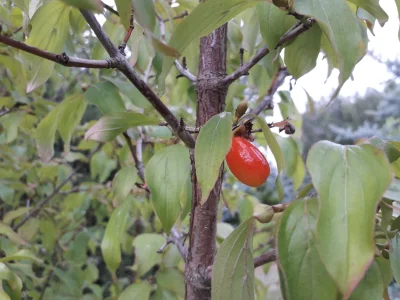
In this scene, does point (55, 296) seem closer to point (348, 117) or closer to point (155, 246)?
point (155, 246)

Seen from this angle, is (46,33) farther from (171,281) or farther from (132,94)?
(171,281)

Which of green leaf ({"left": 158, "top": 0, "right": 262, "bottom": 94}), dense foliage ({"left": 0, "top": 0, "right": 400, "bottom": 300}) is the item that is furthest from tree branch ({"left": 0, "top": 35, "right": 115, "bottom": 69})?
green leaf ({"left": 158, "top": 0, "right": 262, "bottom": 94})

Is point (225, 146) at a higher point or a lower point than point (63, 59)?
lower

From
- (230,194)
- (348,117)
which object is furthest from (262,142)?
(348,117)

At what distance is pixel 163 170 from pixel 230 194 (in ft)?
3.74

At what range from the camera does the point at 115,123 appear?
63 centimetres

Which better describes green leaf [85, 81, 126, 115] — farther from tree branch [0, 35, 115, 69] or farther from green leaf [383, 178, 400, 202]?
green leaf [383, 178, 400, 202]

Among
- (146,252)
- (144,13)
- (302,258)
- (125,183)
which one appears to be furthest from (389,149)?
(146,252)

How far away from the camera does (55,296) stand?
1420mm

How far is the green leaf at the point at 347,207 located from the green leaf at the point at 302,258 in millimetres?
59

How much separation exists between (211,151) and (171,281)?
1.82 feet

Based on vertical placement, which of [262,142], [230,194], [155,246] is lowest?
[230,194]

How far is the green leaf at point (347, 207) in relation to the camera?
32 centimetres

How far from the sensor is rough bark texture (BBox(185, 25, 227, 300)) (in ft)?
2.11
